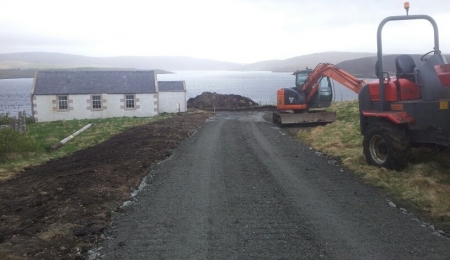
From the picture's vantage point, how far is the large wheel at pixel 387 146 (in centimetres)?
1082

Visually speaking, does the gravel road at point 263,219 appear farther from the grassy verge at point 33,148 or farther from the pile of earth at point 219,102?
the pile of earth at point 219,102

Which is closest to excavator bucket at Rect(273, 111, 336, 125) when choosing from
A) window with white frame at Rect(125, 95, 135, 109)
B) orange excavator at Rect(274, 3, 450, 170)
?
orange excavator at Rect(274, 3, 450, 170)

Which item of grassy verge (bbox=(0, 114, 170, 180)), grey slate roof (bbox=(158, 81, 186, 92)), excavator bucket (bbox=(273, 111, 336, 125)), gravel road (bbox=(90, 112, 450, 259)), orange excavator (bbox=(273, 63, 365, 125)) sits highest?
grey slate roof (bbox=(158, 81, 186, 92))

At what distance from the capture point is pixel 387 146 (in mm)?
11102

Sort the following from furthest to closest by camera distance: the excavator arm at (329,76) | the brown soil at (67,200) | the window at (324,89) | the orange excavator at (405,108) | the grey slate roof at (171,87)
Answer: the grey slate roof at (171,87)
the window at (324,89)
the excavator arm at (329,76)
the orange excavator at (405,108)
the brown soil at (67,200)

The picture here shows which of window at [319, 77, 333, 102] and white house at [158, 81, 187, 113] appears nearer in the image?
window at [319, 77, 333, 102]

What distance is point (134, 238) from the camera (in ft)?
22.6

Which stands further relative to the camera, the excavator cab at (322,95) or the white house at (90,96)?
the white house at (90,96)

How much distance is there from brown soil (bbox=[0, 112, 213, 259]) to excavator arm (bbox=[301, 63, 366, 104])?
31.1 feet

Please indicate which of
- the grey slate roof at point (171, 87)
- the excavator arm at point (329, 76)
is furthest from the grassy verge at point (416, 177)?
the grey slate roof at point (171, 87)

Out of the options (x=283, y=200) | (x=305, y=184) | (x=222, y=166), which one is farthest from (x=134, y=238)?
(x=222, y=166)

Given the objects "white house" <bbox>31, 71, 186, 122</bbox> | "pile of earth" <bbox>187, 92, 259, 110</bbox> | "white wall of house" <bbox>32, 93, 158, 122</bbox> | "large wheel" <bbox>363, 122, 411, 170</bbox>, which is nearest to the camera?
"large wheel" <bbox>363, 122, 411, 170</bbox>

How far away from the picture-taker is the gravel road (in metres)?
6.31

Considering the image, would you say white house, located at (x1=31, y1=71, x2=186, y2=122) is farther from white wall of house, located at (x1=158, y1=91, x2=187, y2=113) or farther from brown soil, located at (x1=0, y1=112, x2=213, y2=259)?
brown soil, located at (x1=0, y1=112, x2=213, y2=259)
